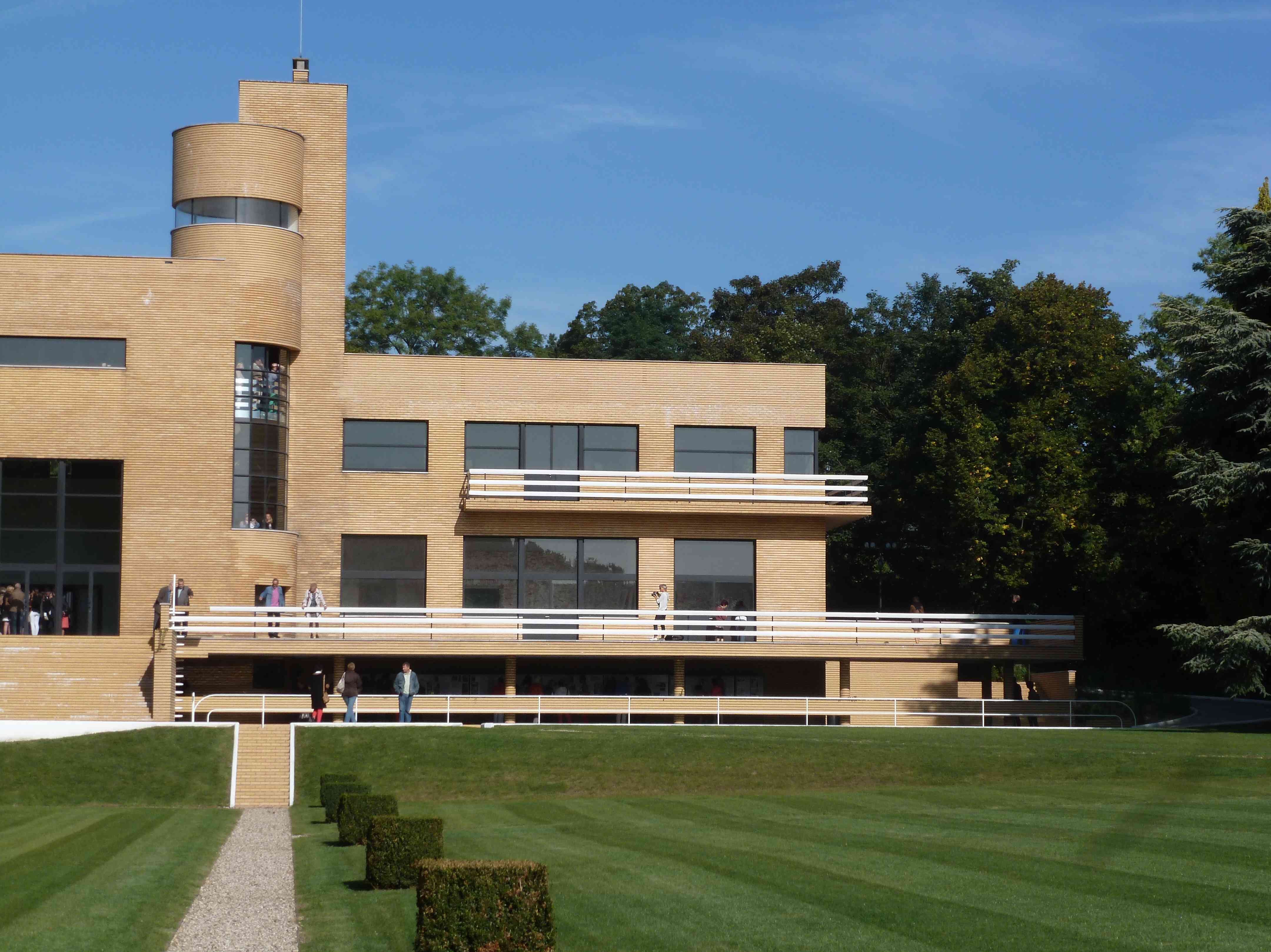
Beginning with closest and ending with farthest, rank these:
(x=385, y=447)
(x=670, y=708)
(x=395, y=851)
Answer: (x=395, y=851)
(x=670, y=708)
(x=385, y=447)

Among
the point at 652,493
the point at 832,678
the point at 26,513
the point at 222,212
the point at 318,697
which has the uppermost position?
the point at 222,212

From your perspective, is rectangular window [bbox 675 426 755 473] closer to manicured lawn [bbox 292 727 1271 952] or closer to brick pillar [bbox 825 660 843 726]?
brick pillar [bbox 825 660 843 726]

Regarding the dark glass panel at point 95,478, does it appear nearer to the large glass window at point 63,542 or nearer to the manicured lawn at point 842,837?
the large glass window at point 63,542

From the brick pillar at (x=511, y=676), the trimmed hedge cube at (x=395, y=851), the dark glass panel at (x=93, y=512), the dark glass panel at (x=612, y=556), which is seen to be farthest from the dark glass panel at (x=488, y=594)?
the trimmed hedge cube at (x=395, y=851)

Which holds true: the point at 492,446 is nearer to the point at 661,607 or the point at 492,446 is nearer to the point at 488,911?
the point at 661,607

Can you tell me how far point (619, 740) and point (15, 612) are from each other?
1778cm

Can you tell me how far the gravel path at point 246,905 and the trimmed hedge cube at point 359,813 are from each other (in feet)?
2.83

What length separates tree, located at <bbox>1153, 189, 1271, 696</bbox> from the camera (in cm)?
3438

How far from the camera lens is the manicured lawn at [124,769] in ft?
102

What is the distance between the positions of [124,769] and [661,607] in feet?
51.1

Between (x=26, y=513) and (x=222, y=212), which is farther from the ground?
(x=222, y=212)

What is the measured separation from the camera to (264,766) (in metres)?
33.0

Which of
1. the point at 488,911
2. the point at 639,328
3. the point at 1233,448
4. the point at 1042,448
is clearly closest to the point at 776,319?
the point at 639,328

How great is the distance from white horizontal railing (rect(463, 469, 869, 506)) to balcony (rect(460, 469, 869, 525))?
0.09 feet
